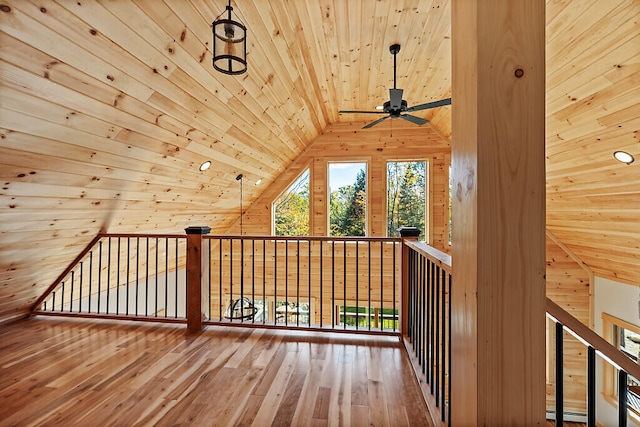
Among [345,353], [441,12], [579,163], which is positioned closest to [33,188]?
[345,353]

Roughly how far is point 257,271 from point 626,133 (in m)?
5.62

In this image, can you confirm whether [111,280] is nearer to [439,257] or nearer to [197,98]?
[197,98]

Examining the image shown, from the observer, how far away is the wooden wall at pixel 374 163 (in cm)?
568

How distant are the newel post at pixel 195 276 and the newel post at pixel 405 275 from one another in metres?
1.95

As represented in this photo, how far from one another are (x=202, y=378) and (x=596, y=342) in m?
2.24

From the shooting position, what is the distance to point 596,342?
0.90 metres

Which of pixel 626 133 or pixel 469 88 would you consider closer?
pixel 469 88

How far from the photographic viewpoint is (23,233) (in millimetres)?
2580

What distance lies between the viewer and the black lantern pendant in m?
1.71

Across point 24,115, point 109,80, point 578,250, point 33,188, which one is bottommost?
point 578,250

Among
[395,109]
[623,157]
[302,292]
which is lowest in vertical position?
[302,292]

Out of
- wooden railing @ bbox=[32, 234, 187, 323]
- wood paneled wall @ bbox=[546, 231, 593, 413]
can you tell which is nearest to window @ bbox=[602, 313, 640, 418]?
wood paneled wall @ bbox=[546, 231, 593, 413]

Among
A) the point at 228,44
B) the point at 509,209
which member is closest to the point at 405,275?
the point at 509,209

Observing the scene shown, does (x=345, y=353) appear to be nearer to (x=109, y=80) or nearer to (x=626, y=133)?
(x=109, y=80)
